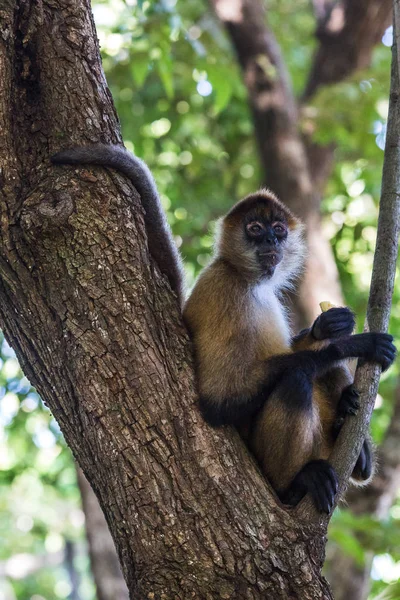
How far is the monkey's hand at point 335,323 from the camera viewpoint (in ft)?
16.5

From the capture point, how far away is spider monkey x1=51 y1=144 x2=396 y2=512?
4.41m

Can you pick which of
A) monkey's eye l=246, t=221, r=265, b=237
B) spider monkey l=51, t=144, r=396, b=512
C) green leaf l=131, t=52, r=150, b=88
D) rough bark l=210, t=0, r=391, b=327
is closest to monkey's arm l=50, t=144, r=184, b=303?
spider monkey l=51, t=144, r=396, b=512

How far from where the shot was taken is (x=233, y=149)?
1244cm

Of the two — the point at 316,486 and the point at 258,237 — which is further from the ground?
the point at 258,237

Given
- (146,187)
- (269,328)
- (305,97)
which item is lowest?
(269,328)

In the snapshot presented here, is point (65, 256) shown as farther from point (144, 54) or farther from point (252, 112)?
point (252, 112)

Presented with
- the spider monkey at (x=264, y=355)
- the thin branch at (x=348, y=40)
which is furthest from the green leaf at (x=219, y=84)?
the thin branch at (x=348, y=40)

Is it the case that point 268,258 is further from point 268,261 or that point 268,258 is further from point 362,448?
point 362,448

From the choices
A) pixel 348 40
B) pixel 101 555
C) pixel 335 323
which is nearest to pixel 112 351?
pixel 335 323

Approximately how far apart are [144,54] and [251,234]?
9.64 feet

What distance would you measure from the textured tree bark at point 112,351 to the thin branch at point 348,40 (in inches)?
306

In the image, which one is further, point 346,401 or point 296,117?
point 296,117

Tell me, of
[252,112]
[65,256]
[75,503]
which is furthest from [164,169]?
[75,503]

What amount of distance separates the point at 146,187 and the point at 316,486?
6.98ft
